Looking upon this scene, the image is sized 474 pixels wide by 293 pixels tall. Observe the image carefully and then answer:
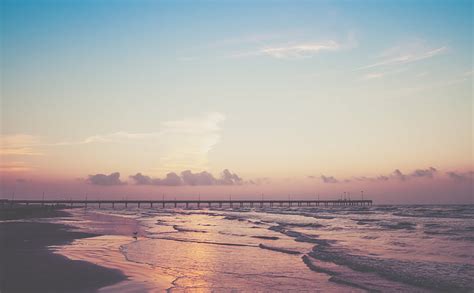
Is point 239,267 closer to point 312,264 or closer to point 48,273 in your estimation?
point 312,264

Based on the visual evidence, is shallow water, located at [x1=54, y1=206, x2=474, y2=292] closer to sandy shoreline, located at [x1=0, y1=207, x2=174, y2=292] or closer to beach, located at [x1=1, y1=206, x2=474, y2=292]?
beach, located at [x1=1, y1=206, x2=474, y2=292]

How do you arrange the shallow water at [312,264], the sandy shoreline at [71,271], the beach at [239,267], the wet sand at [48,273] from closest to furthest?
the wet sand at [48,273] → the sandy shoreline at [71,271] → the beach at [239,267] → the shallow water at [312,264]

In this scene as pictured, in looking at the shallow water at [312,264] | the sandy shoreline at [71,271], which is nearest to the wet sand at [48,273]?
the sandy shoreline at [71,271]

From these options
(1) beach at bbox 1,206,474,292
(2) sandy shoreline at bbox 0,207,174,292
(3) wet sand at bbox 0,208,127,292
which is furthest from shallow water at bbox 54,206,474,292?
(3) wet sand at bbox 0,208,127,292

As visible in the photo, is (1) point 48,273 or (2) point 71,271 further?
(2) point 71,271

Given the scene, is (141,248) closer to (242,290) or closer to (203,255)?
(203,255)

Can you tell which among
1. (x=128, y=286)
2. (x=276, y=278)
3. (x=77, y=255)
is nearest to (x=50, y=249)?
(x=77, y=255)

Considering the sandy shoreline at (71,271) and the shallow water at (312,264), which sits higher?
the sandy shoreline at (71,271)

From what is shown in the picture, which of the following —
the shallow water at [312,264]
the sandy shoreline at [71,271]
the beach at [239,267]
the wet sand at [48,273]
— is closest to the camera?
the wet sand at [48,273]

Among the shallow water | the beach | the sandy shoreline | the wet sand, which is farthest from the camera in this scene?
the shallow water

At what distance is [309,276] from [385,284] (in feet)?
7.18

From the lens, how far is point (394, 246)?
1891 centimetres

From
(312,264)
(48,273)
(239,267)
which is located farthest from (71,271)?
(312,264)

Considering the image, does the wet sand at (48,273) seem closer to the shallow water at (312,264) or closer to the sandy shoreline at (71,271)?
the sandy shoreline at (71,271)
